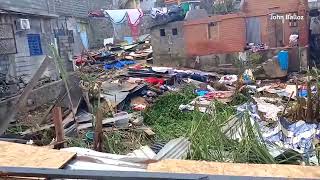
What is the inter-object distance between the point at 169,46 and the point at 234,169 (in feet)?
49.9

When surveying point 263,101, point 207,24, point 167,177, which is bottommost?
point 263,101

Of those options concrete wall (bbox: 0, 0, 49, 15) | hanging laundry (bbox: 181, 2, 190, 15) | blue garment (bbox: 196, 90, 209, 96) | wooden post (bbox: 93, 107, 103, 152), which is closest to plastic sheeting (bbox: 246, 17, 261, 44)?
hanging laundry (bbox: 181, 2, 190, 15)

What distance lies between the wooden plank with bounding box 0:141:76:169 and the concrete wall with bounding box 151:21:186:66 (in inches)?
565

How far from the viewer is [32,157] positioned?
345 cm

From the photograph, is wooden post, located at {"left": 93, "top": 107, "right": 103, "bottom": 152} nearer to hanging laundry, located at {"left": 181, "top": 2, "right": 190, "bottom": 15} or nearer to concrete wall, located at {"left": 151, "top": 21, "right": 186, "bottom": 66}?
concrete wall, located at {"left": 151, "top": 21, "right": 186, "bottom": 66}

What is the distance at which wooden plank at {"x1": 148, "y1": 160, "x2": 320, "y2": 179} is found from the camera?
9.45 feet

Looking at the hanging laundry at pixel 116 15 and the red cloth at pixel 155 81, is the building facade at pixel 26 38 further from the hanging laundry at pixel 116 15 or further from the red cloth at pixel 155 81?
the hanging laundry at pixel 116 15

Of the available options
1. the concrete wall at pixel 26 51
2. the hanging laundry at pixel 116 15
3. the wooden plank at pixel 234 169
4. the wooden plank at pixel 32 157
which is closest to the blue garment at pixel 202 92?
the concrete wall at pixel 26 51

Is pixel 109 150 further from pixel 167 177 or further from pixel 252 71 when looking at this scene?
pixel 252 71

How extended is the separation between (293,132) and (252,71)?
849 centimetres

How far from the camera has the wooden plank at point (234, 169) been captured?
288 centimetres

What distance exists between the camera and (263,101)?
9.84 m

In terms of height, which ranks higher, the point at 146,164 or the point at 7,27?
the point at 7,27

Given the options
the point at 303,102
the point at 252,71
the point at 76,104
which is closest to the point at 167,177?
the point at 303,102
